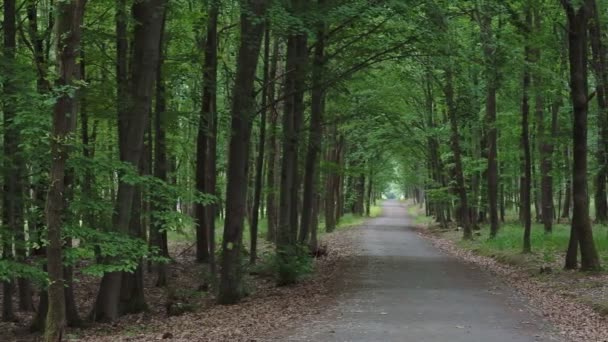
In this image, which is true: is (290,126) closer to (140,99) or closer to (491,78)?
(491,78)

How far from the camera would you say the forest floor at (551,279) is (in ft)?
32.1

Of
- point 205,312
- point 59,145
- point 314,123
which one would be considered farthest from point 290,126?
point 59,145

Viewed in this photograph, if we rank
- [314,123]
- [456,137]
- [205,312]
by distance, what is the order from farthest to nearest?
[456,137] < [314,123] < [205,312]

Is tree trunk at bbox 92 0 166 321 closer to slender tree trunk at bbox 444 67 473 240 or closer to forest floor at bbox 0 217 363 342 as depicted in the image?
forest floor at bbox 0 217 363 342

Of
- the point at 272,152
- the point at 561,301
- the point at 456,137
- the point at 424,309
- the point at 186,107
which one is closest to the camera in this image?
the point at 424,309

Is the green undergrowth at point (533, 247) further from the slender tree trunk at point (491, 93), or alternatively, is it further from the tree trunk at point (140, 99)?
the tree trunk at point (140, 99)

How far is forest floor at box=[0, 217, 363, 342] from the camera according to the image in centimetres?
974

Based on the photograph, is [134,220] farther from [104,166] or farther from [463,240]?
[463,240]

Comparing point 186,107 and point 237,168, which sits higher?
point 186,107

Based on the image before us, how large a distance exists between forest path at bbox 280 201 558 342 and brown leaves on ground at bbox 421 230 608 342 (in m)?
0.35

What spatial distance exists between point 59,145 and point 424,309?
273 inches

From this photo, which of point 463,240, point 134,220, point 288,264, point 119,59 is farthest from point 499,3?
point 463,240

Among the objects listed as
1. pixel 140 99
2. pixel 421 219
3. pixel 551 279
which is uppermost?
pixel 140 99

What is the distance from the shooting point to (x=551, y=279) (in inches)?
559
